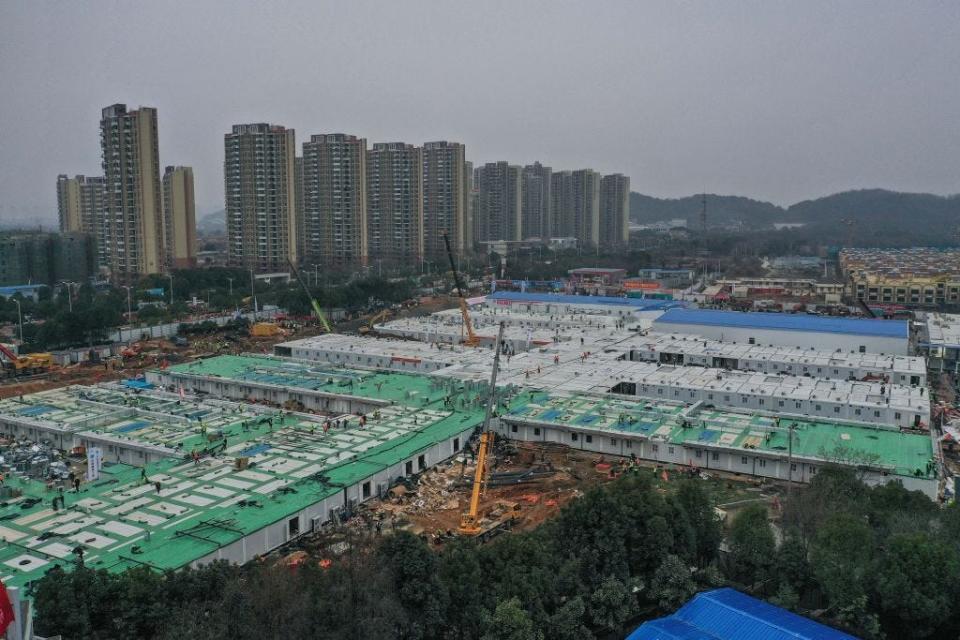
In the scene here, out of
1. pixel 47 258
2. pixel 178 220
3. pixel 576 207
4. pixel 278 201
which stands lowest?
pixel 47 258

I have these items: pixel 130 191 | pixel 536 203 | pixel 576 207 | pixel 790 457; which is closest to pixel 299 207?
pixel 130 191

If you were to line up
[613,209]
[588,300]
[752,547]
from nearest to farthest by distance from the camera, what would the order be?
[752,547]
[588,300]
[613,209]

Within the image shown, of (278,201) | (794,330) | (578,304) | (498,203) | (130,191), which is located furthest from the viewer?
(498,203)

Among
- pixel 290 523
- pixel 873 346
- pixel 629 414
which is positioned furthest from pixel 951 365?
pixel 290 523

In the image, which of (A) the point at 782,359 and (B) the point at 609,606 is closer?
(B) the point at 609,606

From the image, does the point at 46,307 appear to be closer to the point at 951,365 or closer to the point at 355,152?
the point at 355,152

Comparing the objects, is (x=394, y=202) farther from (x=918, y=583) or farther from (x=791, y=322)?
(x=918, y=583)

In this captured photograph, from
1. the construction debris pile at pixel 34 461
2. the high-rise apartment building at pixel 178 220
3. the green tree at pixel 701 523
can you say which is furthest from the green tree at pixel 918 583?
the high-rise apartment building at pixel 178 220

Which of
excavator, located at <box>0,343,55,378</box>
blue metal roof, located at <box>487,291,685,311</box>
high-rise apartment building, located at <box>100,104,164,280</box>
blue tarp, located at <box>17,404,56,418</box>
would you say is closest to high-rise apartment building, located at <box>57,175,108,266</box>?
high-rise apartment building, located at <box>100,104,164,280</box>
